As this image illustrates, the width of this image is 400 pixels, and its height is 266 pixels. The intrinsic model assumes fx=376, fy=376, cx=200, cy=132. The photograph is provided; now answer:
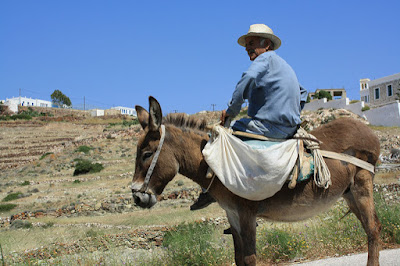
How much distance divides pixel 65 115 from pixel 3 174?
184 ft

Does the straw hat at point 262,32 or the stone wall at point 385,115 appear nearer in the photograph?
the straw hat at point 262,32

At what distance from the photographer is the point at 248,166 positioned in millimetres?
3795

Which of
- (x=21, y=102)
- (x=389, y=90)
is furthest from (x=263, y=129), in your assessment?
(x=21, y=102)

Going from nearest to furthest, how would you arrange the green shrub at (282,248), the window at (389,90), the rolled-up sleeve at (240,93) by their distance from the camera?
the rolled-up sleeve at (240,93), the green shrub at (282,248), the window at (389,90)

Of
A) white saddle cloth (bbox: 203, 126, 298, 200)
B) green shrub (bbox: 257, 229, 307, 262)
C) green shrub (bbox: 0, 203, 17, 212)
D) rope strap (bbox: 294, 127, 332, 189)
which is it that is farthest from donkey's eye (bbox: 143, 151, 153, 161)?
green shrub (bbox: 0, 203, 17, 212)

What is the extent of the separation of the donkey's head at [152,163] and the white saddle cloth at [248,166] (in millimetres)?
451

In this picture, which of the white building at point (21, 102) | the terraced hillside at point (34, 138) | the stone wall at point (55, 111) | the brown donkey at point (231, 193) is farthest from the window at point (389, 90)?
the white building at point (21, 102)

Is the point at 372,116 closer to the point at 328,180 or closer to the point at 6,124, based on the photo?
the point at 328,180

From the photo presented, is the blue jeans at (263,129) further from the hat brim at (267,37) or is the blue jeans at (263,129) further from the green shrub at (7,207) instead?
the green shrub at (7,207)

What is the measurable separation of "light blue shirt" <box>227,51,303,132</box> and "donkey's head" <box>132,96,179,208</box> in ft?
2.60

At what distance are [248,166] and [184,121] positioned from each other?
97 centimetres

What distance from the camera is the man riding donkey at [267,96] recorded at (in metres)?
3.95

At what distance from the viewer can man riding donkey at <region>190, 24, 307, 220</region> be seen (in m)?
3.95

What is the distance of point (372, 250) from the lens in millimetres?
4293
